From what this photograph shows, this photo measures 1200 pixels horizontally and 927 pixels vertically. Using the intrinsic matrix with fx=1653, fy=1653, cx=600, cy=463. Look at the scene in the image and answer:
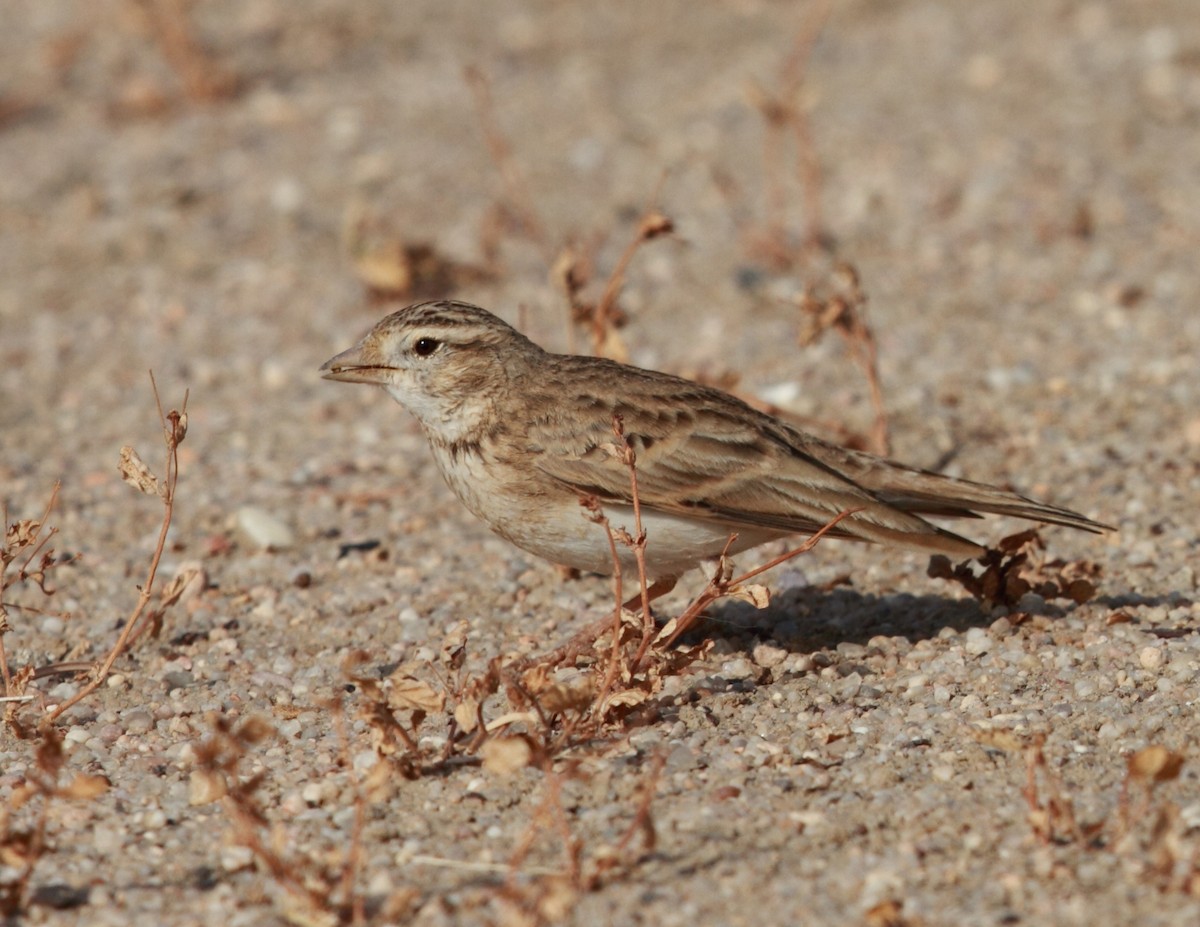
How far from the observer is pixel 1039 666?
17.6 ft

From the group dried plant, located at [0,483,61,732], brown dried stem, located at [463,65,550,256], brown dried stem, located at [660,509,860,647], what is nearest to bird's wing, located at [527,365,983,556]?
brown dried stem, located at [660,509,860,647]

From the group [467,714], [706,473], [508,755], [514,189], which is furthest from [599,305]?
[514,189]

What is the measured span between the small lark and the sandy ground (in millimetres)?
457

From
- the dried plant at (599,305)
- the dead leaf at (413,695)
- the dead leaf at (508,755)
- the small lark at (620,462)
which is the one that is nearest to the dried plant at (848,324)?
the dried plant at (599,305)

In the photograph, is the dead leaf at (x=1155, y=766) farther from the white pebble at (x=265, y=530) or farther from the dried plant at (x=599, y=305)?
the white pebble at (x=265, y=530)

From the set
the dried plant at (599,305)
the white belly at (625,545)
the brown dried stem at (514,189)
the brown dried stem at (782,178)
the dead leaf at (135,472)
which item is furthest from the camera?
the brown dried stem at (514,189)

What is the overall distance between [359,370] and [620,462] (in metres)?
1.05

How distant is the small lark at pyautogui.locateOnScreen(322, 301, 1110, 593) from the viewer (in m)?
5.45

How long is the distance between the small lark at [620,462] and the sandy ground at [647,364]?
1.50ft

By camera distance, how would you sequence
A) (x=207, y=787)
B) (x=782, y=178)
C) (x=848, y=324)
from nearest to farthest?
(x=207, y=787) < (x=848, y=324) < (x=782, y=178)

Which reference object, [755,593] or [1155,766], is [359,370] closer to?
[755,593]

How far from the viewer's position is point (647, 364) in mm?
8477

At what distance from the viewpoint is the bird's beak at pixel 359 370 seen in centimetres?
581

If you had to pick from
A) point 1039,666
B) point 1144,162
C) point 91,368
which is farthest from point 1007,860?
point 1144,162
